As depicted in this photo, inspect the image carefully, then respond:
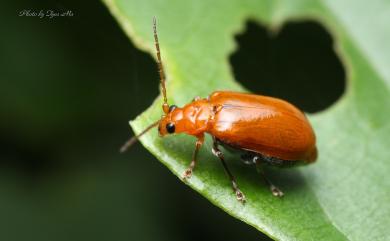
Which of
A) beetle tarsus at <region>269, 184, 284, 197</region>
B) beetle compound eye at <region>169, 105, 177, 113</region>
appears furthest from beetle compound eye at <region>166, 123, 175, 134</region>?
beetle tarsus at <region>269, 184, 284, 197</region>

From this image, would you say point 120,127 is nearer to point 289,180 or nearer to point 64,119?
point 64,119

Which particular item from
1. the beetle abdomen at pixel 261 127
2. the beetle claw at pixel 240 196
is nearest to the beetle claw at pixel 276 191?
the beetle abdomen at pixel 261 127

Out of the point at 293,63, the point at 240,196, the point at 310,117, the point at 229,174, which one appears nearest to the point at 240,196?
the point at 240,196

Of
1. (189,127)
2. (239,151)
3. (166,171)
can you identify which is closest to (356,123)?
(239,151)

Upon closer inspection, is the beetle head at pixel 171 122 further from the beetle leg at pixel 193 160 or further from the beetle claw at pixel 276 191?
the beetle claw at pixel 276 191

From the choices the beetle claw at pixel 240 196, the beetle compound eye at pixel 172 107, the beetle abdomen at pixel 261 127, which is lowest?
the beetle claw at pixel 240 196
